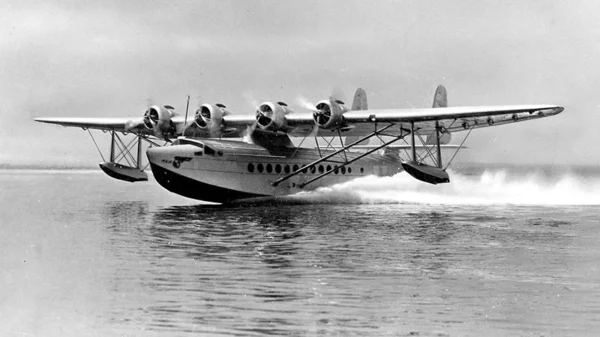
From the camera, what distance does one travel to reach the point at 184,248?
13.9 metres

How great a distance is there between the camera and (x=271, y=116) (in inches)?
1030

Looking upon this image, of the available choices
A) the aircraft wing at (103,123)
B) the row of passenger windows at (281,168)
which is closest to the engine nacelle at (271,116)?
the row of passenger windows at (281,168)

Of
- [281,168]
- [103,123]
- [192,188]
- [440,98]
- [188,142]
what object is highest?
[440,98]

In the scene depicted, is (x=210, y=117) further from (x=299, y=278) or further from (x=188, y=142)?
(x=299, y=278)

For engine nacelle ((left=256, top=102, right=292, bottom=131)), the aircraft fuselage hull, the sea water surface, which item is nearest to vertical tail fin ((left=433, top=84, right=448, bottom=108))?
the aircraft fuselage hull

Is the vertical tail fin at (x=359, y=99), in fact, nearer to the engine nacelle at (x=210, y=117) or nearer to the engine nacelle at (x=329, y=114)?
the engine nacelle at (x=329, y=114)

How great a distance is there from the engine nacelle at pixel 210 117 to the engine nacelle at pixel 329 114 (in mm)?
4324

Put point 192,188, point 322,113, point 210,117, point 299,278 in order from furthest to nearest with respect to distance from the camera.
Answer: point 210,117 → point 322,113 → point 192,188 → point 299,278

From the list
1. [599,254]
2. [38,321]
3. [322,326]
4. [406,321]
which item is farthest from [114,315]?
[599,254]

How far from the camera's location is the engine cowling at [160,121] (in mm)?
28922

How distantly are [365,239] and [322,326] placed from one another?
8.58m

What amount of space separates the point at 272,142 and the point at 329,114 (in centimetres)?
372

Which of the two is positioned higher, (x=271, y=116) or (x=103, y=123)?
(x=271, y=116)

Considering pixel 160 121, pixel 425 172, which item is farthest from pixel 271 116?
pixel 425 172
